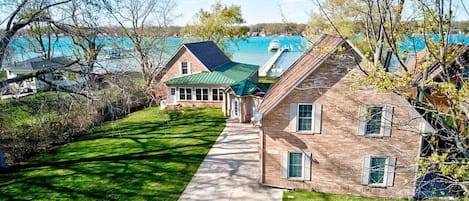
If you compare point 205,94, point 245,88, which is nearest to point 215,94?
point 205,94

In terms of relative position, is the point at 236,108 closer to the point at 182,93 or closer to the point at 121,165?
the point at 182,93

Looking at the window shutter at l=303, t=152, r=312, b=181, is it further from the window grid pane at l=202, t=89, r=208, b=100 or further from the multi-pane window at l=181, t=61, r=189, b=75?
the multi-pane window at l=181, t=61, r=189, b=75

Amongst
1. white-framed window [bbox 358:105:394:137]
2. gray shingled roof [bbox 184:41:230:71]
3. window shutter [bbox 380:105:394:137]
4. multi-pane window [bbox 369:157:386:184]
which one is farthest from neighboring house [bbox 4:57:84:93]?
gray shingled roof [bbox 184:41:230:71]

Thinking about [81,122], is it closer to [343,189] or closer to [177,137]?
[177,137]

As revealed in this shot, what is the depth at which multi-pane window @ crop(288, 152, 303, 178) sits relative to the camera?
12.2 metres

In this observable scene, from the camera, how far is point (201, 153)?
54.0 feet

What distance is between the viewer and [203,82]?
2542cm

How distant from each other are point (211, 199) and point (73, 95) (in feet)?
22.7

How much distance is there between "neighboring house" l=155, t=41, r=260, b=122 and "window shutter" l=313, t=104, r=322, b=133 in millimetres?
9890

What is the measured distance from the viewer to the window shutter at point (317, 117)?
1156 cm

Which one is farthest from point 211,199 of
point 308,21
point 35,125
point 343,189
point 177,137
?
point 308,21

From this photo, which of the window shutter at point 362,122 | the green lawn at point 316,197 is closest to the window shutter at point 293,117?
the window shutter at point 362,122

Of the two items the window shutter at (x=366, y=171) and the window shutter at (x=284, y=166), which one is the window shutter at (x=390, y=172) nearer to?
the window shutter at (x=366, y=171)

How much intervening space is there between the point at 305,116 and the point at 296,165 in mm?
1889
